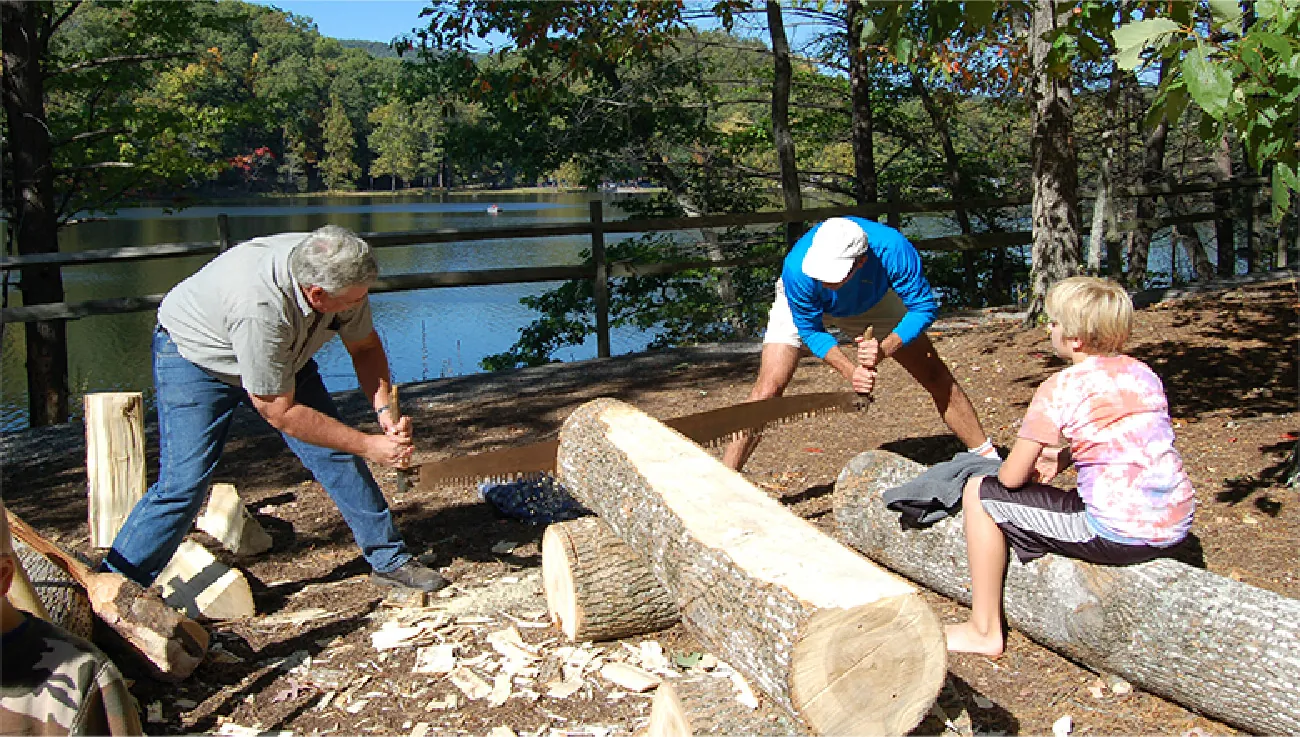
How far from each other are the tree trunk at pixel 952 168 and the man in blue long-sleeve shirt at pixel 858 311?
333 inches

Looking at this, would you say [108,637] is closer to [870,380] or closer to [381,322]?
[870,380]

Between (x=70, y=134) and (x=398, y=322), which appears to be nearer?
(x=70, y=134)

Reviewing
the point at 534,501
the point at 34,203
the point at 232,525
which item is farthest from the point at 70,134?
the point at 534,501

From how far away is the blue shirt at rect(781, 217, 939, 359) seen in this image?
4793mm

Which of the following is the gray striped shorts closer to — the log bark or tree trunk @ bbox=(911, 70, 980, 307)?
the log bark

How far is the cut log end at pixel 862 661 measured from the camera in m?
2.68

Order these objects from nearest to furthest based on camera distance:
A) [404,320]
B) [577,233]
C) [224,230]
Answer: [224,230] → [577,233] → [404,320]

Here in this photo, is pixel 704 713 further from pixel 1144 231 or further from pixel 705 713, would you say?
pixel 1144 231

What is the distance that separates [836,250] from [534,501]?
2.09m

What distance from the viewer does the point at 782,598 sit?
9.18 ft

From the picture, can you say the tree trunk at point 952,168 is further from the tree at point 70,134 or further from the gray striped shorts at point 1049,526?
the gray striped shorts at point 1049,526

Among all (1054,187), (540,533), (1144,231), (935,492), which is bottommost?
(540,533)

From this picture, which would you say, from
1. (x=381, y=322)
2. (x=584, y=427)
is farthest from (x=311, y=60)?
(x=584, y=427)

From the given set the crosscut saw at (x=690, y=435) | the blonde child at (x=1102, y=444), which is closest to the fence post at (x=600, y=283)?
the crosscut saw at (x=690, y=435)
